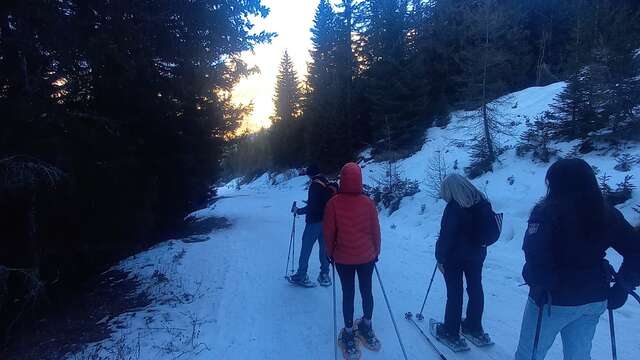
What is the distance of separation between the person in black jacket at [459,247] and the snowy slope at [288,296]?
17.9 inches

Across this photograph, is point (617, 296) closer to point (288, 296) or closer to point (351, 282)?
point (351, 282)

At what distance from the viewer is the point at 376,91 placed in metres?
26.3

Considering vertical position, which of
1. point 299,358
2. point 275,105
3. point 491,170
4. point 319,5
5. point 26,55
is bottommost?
point 299,358

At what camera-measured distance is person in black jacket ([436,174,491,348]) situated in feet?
14.5

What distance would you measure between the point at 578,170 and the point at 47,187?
8020 mm

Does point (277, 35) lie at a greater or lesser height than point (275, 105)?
lesser

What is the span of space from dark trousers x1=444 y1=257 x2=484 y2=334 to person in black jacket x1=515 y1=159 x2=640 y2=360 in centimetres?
152

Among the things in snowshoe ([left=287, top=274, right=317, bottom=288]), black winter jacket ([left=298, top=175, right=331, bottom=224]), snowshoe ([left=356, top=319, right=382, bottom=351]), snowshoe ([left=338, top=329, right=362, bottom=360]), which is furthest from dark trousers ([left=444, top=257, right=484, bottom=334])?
snowshoe ([left=287, top=274, right=317, bottom=288])

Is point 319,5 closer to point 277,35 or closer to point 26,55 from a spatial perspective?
point 277,35

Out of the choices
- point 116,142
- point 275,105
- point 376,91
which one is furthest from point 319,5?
point 116,142

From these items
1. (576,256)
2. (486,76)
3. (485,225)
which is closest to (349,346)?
(485,225)

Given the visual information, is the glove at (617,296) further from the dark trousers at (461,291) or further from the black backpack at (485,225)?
the dark trousers at (461,291)

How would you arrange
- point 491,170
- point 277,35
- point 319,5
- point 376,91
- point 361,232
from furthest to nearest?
point 319,5, point 376,91, point 491,170, point 277,35, point 361,232

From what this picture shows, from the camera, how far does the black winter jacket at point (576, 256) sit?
291 centimetres
